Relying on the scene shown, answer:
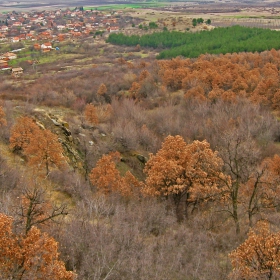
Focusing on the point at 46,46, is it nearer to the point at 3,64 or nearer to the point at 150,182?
the point at 3,64

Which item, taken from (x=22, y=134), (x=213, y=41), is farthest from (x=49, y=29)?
(x=22, y=134)


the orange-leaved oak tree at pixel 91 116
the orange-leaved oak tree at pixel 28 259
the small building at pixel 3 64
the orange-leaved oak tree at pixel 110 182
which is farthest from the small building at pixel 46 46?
the orange-leaved oak tree at pixel 28 259

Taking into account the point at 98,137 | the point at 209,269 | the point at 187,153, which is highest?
the point at 187,153

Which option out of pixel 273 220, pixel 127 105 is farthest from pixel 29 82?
pixel 273 220

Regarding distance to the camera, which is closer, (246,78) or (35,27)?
(246,78)

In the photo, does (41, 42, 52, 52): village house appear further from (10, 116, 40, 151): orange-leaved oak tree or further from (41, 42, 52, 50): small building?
(10, 116, 40, 151): orange-leaved oak tree

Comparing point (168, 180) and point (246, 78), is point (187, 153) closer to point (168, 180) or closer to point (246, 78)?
point (168, 180)

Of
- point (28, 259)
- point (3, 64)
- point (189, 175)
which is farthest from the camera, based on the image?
point (3, 64)
